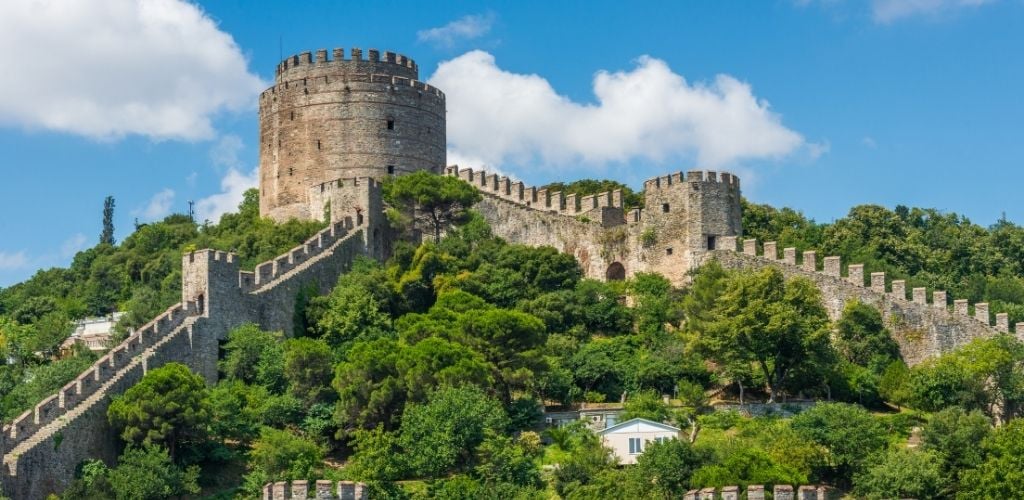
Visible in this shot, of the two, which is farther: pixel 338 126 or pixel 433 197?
pixel 338 126

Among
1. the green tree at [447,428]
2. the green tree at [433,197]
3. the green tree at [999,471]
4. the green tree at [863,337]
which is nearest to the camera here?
the green tree at [999,471]

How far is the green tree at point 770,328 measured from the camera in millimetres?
49812

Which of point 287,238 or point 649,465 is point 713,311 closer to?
point 649,465

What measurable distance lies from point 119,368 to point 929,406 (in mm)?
21596

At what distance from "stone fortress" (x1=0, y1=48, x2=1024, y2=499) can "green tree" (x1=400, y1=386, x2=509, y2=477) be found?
7.52 metres

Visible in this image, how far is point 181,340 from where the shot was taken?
1944 inches

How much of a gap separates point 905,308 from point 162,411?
878 inches

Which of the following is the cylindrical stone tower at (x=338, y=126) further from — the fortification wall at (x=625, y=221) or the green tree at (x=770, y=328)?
the green tree at (x=770, y=328)

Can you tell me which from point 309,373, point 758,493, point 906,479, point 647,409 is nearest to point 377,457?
point 309,373

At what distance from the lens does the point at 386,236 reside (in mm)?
61281

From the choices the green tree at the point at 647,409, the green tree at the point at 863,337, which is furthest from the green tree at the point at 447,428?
the green tree at the point at 863,337

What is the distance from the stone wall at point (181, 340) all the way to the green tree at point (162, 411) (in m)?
0.74

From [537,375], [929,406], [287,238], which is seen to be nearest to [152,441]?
[537,375]

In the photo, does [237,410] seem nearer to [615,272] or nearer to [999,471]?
[615,272]
